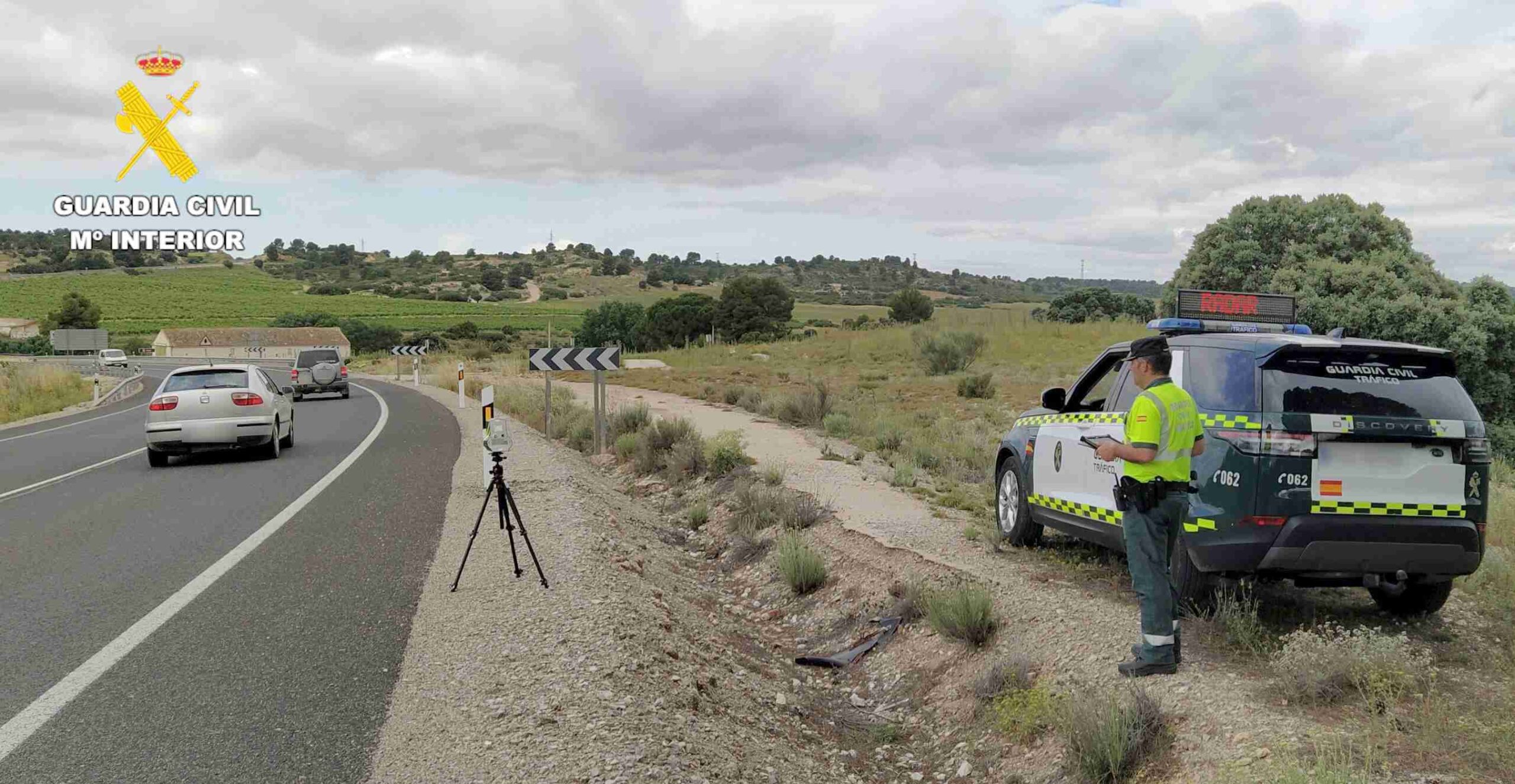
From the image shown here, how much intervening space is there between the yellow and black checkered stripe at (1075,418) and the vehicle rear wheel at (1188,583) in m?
1.02

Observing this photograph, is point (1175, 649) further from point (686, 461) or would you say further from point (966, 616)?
point (686, 461)

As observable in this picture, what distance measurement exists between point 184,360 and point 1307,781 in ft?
323

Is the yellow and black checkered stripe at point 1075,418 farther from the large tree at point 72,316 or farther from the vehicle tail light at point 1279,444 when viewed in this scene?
the large tree at point 72,316

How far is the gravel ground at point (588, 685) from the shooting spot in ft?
14.8

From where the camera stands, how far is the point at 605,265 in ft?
579

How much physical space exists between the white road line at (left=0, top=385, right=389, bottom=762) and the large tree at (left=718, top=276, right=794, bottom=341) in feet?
225

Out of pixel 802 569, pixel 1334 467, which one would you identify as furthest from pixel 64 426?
pixel 1334 467

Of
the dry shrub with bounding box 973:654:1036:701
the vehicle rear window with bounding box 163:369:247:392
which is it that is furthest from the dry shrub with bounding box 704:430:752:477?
the dry shrub with bounding box 973:654:1036:701

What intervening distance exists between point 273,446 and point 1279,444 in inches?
576

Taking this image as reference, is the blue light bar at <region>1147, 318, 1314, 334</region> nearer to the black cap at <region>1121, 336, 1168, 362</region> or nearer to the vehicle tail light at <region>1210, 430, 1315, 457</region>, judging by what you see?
the black cap at <region>1121, 336, 1168, 362</region>

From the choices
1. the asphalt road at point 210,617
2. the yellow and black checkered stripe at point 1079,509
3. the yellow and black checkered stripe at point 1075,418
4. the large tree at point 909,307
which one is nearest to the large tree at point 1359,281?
the yellow and black checkered stripe at point 1075,418

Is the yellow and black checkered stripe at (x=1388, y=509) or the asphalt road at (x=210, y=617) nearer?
the asphalt road at (x=210, y=617)

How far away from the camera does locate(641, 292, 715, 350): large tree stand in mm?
82188

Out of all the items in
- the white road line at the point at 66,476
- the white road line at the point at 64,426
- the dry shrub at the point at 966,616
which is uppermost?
the dry shrub at the point at 966,616
